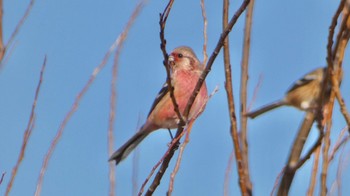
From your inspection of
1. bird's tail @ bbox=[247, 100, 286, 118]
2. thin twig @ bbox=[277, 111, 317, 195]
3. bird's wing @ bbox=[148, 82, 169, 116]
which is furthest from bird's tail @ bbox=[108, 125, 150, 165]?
thin twig @ bbox=[277, 111, 317, 195]

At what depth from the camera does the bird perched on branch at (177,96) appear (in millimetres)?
4512

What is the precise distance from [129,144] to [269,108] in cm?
150

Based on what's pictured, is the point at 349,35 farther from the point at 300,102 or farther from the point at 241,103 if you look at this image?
the point at 300,102

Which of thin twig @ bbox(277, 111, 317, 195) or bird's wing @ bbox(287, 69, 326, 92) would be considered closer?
thin twig @ bbox(277, 111, 317, 195)

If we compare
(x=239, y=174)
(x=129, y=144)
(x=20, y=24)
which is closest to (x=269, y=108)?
(x=239, y=174)

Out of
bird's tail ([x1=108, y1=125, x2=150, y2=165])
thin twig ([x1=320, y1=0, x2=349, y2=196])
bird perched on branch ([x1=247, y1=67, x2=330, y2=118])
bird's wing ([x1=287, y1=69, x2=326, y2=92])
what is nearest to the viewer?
thin twig ([x1=320, y1=0, x2=349, y2=196])

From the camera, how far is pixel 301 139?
6.77 ft

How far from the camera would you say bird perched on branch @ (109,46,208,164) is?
14.8 feet

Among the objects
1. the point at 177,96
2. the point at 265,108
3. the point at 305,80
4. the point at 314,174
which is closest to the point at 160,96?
the point at 177,96

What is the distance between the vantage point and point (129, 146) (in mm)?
4055

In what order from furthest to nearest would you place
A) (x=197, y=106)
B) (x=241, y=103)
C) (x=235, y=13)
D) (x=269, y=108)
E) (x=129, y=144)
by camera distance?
1. (x=197, y=106)
2. (x=129, y=144)
3. (x=269, y=108)
4. (x=235, y=13)
5. (x=241, y=103)

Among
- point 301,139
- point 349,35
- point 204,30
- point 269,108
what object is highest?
point 204,30

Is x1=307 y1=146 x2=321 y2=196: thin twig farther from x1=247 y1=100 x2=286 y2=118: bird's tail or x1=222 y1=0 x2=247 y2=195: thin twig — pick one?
x1=247 y1=100 x2=286 y2=118: bird's tail

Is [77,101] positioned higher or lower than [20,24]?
lower
